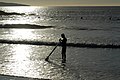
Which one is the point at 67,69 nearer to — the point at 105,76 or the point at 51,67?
the point at 51,67

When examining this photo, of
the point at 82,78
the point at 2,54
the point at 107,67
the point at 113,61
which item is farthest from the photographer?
the point at 2,54

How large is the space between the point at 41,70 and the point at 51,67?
100cm

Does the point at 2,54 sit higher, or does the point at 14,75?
the point at 14,75

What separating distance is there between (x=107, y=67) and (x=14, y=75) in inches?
214

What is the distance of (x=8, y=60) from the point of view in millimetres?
18297

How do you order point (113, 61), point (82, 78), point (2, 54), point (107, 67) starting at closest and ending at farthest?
point (82, 78) < point (107, 67) < point (113, 61) < point (2, 54)

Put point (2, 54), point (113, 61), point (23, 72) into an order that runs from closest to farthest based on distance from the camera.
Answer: point (23, 72) < point (113, 61) < point (2, 54)

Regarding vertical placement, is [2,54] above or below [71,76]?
below

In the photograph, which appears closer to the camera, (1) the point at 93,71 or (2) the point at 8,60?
(1) the point at 93,71

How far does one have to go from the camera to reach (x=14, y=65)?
54.4ft

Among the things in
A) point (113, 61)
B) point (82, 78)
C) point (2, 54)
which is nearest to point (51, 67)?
point (82, 78)

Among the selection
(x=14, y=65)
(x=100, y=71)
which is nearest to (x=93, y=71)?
(x=100, y=71)

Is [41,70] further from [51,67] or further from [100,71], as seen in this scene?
[100,71]

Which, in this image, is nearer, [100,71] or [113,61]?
[100,71]
